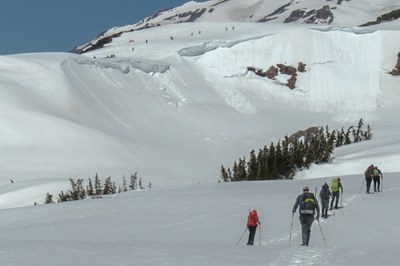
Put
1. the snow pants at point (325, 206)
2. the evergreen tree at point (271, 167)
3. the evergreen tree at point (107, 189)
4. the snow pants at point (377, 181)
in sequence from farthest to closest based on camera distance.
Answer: the evergreen tree at point (271, 167) < the evergreen tree at point (107, 189) < the snow pants at point (377, 181) < the snow pants at point (325, 206)

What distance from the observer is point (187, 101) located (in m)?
78.1

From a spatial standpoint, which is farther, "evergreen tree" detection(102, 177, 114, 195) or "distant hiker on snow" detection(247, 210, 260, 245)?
"evergreen tree" detection(102, 177, 114, 195)

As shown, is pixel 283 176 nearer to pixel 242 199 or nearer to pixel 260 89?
pixel 242 199

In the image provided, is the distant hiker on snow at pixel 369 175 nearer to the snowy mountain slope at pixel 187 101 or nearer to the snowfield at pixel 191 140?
the snowfield at pixel 191 140

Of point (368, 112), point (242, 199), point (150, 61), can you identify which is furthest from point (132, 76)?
point (242, 199)

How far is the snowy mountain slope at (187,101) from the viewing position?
55.3 metres

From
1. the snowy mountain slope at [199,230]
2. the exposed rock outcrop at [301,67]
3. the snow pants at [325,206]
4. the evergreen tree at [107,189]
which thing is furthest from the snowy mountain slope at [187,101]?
the snow pants at [325,206]

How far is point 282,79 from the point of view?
8975cm

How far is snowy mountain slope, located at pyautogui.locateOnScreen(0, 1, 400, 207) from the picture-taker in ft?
181

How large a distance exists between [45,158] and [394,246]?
1644 inches

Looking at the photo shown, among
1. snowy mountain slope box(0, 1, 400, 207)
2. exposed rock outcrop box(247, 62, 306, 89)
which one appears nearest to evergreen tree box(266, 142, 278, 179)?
snowy mountain slope box(0, 1, 400, 207)

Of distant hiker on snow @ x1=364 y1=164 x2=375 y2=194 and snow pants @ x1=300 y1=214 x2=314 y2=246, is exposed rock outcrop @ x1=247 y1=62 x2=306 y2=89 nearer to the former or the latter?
distant hiker on snow @ x1=364 y1=164 x2=375 y2=194

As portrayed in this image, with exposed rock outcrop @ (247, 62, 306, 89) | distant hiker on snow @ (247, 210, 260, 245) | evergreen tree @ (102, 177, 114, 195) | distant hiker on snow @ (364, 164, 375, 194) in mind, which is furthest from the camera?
exposed rock outcrop @ (247, 62, 306, 89)

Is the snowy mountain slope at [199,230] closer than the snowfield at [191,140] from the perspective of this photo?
Yes
